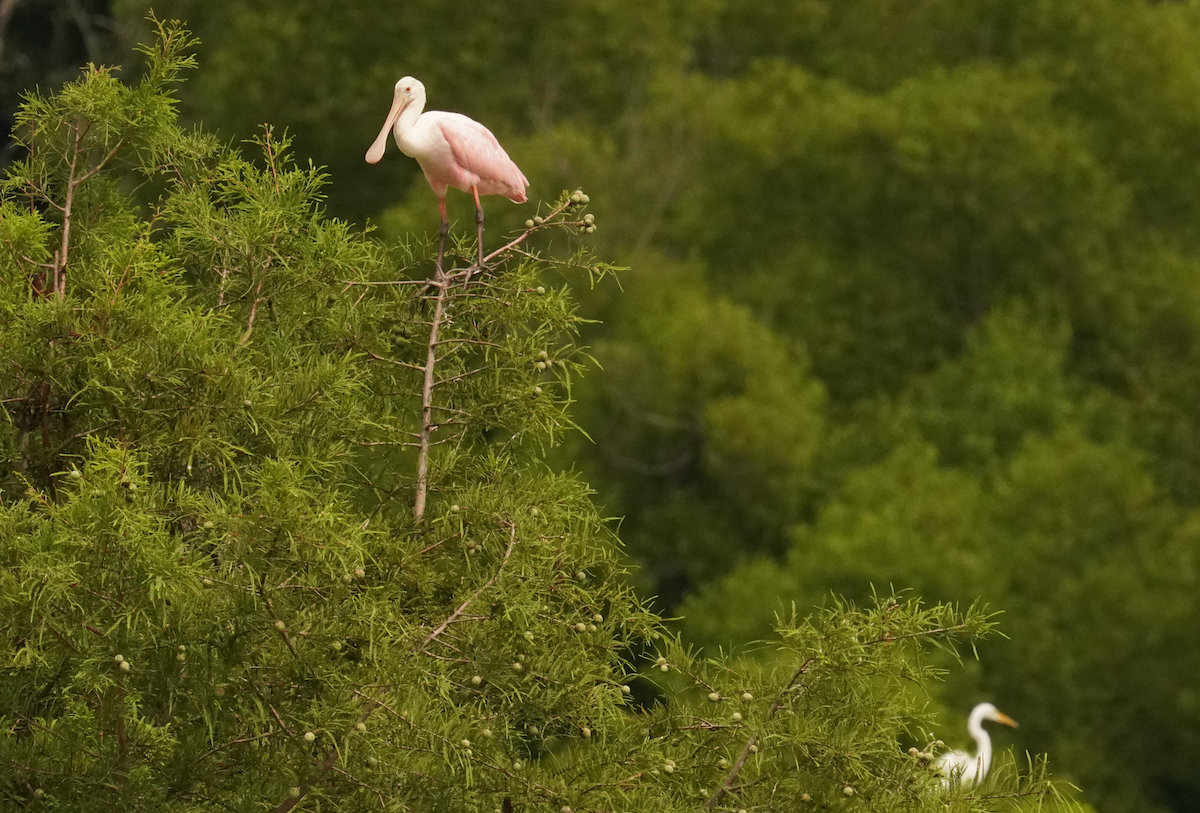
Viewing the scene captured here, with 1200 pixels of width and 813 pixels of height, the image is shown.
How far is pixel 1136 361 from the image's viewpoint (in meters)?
16.8

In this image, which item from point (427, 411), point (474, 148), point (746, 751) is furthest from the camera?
point (474, 148)

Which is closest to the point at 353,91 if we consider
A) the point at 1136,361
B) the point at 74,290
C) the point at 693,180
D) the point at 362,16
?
the point at 362,16

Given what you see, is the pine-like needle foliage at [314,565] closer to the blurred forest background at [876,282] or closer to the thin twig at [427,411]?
the thin twig at [427,411]

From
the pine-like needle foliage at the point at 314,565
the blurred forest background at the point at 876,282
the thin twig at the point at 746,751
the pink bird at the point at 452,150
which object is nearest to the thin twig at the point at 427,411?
the pine-like needle foliage at the point at 314,565

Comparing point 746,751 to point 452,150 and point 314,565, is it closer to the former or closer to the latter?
point 314,565

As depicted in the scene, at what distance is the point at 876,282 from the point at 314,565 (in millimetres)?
14067

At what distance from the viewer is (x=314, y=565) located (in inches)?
137

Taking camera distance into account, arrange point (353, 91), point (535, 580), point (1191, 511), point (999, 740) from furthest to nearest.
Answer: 1. point (353, 91)
2. point (1191, 511)
3. point (999, 740)
4. point (535, 580)

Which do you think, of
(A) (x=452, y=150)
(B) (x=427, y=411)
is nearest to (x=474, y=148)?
(A) (x=452, y=150)

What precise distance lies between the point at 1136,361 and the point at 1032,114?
203 centimetres

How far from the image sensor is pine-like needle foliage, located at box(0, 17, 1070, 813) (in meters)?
3.53

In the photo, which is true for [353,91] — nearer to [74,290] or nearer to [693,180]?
[693,180]

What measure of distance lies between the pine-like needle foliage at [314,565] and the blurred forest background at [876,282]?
968 cm

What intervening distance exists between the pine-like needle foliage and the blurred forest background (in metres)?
9.68
